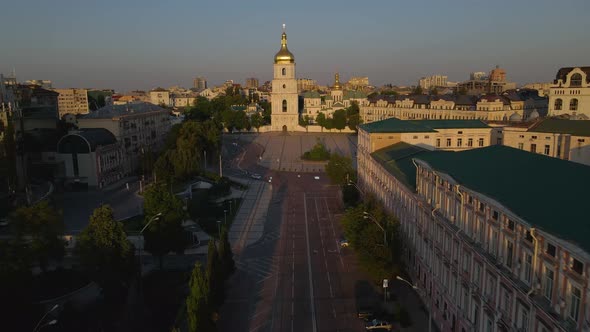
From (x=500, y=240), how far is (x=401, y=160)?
20.4m

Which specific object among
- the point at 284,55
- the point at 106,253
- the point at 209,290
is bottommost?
the point at 209,290

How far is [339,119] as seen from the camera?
12481 cm

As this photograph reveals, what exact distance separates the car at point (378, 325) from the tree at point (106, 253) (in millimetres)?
14640

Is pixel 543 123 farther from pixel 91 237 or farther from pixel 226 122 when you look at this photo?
pixel 226 122

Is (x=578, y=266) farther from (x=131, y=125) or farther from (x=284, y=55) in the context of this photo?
(x=284, y=55)

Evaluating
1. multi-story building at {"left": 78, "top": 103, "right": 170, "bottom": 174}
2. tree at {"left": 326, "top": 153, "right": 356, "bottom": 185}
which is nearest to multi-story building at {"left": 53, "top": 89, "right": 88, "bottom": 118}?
multi-story building at {"left": 78, "top": 103, "right": 170, "bottom": 174}

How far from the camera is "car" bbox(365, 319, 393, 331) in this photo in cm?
Answer: 2611

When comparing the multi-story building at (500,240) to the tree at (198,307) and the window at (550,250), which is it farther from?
the tree at (198,307)

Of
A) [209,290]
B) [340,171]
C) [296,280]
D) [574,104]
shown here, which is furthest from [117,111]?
[574,104]

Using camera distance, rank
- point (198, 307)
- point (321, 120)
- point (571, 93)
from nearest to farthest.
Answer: point (198, 307), point (571, 93), point (321, 120)

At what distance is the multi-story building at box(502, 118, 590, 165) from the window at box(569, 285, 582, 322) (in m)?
30.7

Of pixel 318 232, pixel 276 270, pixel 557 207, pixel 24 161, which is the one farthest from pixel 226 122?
pixel 557 207

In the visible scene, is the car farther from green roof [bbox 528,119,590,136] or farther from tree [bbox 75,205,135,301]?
green roof [bbox 528,119,590,136]

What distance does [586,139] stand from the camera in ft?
139
